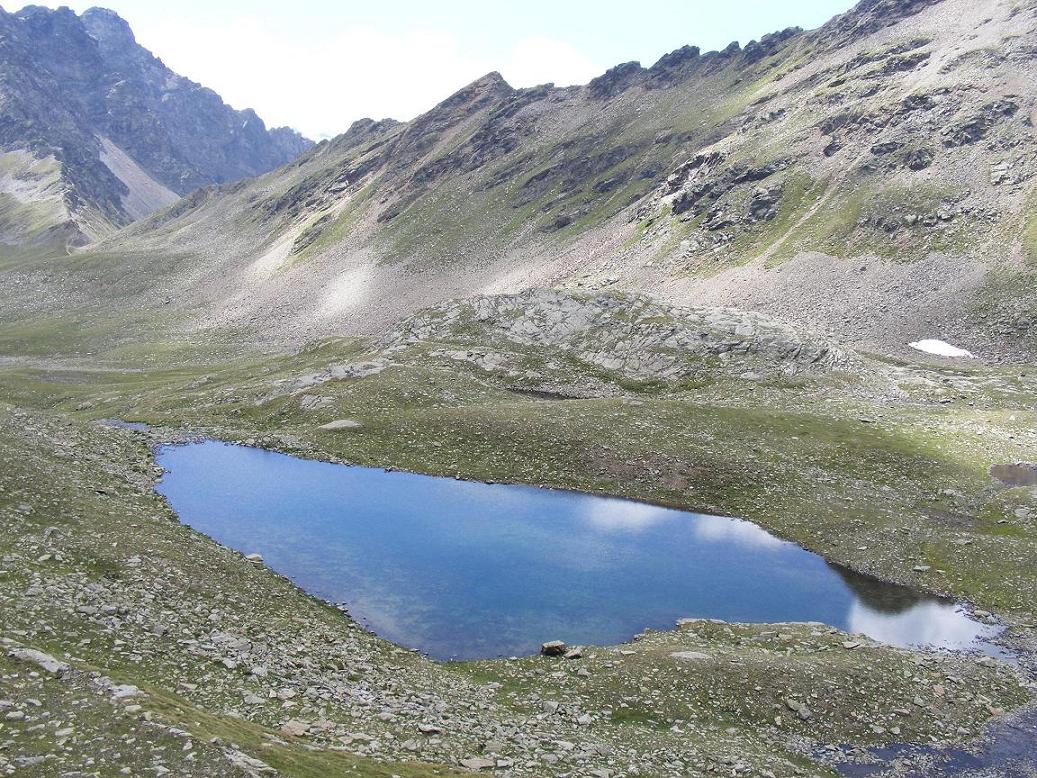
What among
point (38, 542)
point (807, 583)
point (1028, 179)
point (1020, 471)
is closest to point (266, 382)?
point (38, 542)

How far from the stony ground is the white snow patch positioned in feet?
79.9

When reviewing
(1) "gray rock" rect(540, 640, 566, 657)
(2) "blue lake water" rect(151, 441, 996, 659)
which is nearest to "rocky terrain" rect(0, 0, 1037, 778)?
(1) "gray rock" rect(540, 640, 566, 657)

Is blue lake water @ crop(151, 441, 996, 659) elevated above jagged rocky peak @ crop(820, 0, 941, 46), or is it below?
below

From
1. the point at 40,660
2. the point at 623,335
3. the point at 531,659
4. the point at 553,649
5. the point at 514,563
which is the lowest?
the point at 40,660

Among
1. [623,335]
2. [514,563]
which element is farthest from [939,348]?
[514,563]

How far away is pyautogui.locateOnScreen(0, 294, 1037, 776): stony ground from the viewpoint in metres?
19.6

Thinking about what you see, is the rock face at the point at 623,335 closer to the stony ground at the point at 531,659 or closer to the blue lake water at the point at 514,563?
the stony ground at the point at 531,659

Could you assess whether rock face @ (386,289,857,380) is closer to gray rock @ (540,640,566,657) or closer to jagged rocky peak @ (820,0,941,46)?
gray rock @ (540,640,566,657)

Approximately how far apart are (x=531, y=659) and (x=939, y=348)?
307ft

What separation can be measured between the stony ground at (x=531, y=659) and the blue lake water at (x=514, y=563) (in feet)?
7.37

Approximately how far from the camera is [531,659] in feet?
98.9

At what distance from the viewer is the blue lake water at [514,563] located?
34500 mm

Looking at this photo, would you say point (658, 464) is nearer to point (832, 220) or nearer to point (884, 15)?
point (832, 220)

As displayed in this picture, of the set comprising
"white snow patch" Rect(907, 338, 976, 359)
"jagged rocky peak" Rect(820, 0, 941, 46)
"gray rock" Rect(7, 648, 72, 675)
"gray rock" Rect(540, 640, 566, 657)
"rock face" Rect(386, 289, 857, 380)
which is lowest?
"gray rock" Rect(7, 648, 72, 675)
